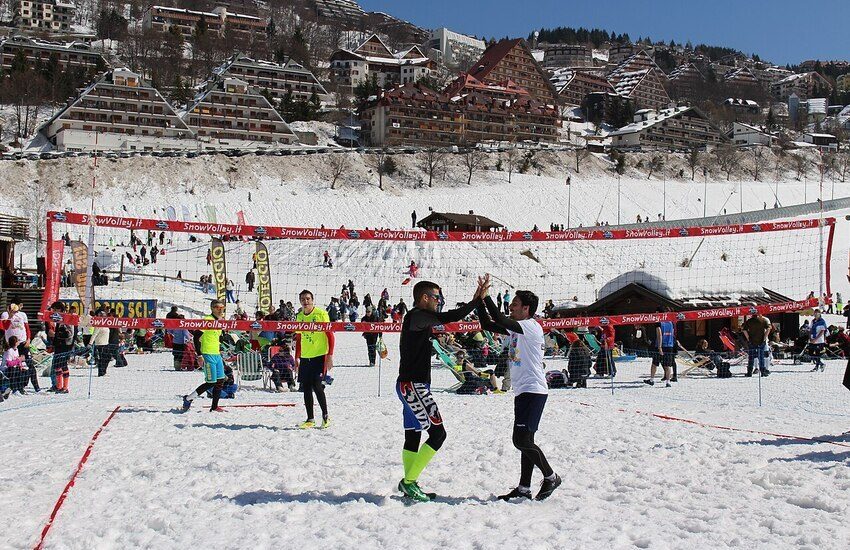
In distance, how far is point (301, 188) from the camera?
2773 inches

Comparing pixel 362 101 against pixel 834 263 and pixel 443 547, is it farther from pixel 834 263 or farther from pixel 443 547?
pixel 443 547

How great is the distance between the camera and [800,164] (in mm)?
102438

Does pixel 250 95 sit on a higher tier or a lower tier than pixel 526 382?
higher

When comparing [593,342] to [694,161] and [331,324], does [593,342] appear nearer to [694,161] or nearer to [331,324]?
[331,324]

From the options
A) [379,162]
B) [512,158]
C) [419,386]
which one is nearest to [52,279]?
[419,386]

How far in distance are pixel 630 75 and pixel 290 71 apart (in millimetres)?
84769

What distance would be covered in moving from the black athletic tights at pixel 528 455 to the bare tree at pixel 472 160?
73015mm

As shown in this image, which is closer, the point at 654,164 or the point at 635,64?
the point at 654,164

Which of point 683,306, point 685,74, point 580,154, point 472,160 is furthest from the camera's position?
point 685,74

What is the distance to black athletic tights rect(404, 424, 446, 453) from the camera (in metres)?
5.89

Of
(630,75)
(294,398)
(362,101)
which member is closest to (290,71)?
(362,101)

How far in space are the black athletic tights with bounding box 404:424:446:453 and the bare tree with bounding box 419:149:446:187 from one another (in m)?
71.3

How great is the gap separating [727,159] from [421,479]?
3971 inches

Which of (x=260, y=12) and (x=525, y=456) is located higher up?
(x=260, y=12)
